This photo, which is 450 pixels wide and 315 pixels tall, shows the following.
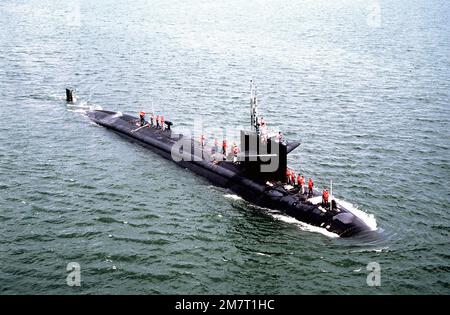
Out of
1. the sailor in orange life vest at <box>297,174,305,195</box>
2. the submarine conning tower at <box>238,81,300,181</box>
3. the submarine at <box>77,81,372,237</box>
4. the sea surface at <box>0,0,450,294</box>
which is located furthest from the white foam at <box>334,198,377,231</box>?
the submarine conning tower at <box>238,81,300,181</box>

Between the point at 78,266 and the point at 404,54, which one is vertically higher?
the point at 404,54

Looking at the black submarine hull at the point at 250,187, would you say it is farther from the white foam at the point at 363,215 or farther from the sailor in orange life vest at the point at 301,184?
the white foam at the point at 363,215

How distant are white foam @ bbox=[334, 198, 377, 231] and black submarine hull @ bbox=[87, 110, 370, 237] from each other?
88cm

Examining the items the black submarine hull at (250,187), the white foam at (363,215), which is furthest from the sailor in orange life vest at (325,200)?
the white foam at (363,215)

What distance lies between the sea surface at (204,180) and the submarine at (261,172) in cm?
121

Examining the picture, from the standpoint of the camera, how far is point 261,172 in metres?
42.5

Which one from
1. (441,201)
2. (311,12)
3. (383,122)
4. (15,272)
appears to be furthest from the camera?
(311,12)

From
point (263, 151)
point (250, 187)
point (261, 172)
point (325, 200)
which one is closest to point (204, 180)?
point (250, 187)

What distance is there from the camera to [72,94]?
70.6 metres

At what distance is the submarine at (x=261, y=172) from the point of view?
37875 mm

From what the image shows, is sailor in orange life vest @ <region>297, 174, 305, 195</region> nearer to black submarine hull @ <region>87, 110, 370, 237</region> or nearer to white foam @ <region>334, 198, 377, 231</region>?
black submarine hull @ <region>87, 110, 370, 237</region>
